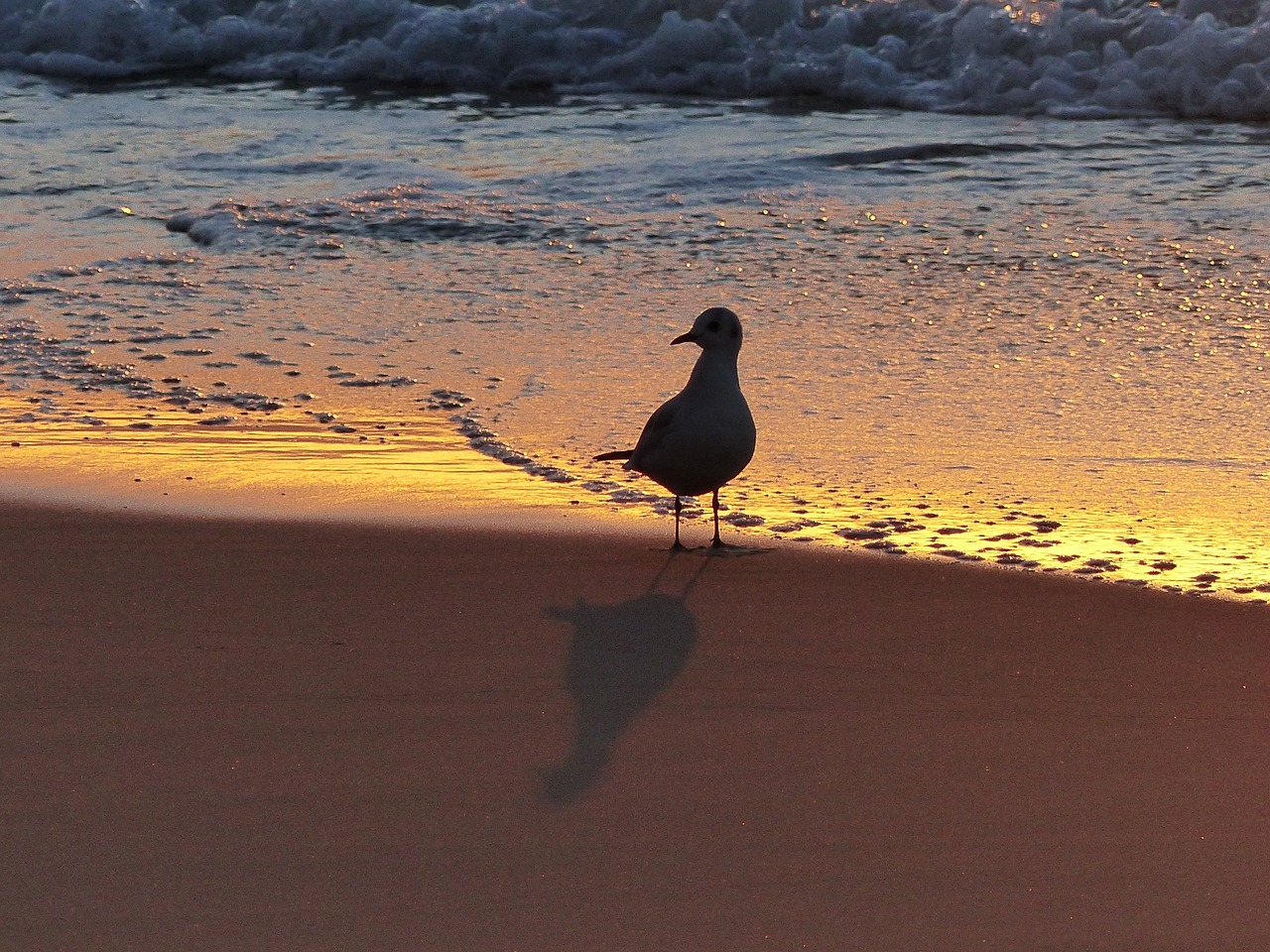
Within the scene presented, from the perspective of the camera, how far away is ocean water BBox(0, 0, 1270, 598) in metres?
5.00

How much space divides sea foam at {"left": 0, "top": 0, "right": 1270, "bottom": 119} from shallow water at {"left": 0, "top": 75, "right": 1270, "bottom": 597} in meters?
0.86

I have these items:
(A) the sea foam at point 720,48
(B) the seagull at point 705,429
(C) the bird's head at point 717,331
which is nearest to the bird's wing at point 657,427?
(B) the seagull at point 705,429

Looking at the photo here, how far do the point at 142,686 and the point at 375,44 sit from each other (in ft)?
37.8

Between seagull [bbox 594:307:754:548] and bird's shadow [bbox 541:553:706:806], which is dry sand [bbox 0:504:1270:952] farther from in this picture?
seagull [bbox 594:307:754:548]

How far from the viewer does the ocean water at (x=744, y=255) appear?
500 centimetres

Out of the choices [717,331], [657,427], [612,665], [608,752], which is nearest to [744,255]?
[717,331]

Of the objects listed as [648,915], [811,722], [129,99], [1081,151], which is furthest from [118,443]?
[129,99]

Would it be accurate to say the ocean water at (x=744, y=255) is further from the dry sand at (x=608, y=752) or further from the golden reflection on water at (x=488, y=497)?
the dry sand at (x=608, y=752)

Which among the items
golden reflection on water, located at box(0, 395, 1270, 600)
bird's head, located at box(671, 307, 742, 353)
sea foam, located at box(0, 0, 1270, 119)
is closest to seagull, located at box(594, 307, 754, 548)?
bird's head, located at box(671, 307, 742, 353)

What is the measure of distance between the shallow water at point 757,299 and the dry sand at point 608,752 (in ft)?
1.84

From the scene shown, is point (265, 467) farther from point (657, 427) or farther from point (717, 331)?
point (717, 331)

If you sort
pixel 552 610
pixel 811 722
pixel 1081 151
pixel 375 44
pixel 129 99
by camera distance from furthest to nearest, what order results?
pixel 375 44
pixel 129 99
pixel 1081 151
pixel 552 610
pixel 811 722

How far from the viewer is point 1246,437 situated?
5.11 metres

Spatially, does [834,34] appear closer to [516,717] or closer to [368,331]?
[368,331]
